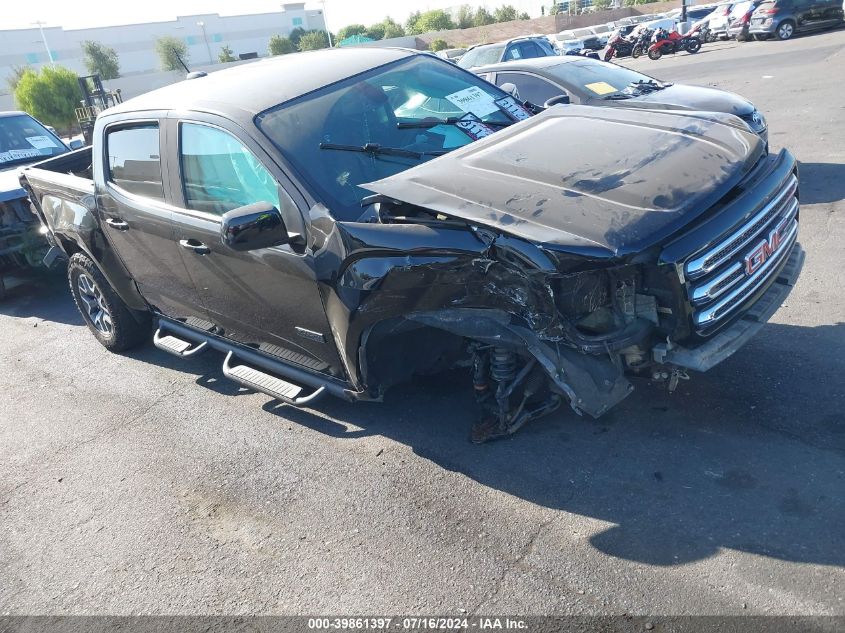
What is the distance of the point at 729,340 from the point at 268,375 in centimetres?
263

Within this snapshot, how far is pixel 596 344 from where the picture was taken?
113 inches

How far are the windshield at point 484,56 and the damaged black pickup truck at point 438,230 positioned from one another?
1008 cm

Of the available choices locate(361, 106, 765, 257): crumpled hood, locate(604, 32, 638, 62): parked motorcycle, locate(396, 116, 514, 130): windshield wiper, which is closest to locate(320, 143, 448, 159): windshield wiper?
locate(396, 116, 514, 130): windshield wiper

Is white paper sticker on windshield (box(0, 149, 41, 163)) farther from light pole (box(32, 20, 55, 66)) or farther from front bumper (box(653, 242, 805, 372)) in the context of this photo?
light pole (box(32, 20, 55, 66))

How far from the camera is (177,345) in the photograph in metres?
4.86

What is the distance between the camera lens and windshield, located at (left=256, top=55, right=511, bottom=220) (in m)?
3.56

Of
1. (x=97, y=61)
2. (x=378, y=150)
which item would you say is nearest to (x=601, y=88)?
(x=378, y=150)

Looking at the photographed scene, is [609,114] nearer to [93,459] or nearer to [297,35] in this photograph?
[93,459]

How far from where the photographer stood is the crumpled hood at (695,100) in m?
6.70

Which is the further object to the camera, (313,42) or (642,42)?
(313,42)

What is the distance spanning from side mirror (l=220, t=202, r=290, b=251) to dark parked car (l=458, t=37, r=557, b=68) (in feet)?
38.3

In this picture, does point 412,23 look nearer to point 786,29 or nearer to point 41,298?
point 786,29

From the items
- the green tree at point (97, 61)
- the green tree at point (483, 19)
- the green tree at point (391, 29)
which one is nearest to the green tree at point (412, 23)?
the green tree at point (391, 29)

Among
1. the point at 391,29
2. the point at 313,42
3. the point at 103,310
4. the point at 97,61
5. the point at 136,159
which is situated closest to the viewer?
the point at 136,159
